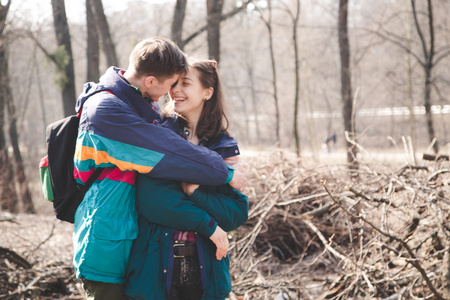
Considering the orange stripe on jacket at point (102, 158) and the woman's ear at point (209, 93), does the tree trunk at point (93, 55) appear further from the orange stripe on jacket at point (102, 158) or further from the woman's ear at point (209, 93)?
the orange stripe on jacket at point (102, 158)

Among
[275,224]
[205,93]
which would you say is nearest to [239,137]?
[275,224]

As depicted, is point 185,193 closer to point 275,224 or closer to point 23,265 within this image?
point 23,265

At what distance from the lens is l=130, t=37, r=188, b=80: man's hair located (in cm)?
206

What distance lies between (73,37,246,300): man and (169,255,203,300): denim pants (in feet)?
0.82

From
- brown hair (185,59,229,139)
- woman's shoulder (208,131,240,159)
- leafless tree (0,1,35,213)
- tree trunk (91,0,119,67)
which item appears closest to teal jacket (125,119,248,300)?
woman's shoulder (208,131,240,159)

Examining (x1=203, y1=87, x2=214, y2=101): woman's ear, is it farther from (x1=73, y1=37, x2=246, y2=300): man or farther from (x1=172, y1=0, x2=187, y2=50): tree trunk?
(x1=172, y1=0, x2=187, y2=50): tree trunk

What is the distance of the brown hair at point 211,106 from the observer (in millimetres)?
2418

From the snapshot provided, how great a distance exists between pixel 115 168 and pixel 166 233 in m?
0.40

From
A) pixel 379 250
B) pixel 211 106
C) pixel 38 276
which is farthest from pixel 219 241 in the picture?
pixel 38 276

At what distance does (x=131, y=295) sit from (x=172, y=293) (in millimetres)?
197

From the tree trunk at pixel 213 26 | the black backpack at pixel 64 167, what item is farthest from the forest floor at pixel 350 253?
the tree trunk at pixel 213 26

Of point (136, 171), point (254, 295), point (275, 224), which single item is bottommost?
point (254, 295)

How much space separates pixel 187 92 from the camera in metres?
2.37

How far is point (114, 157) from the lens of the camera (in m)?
1.95
